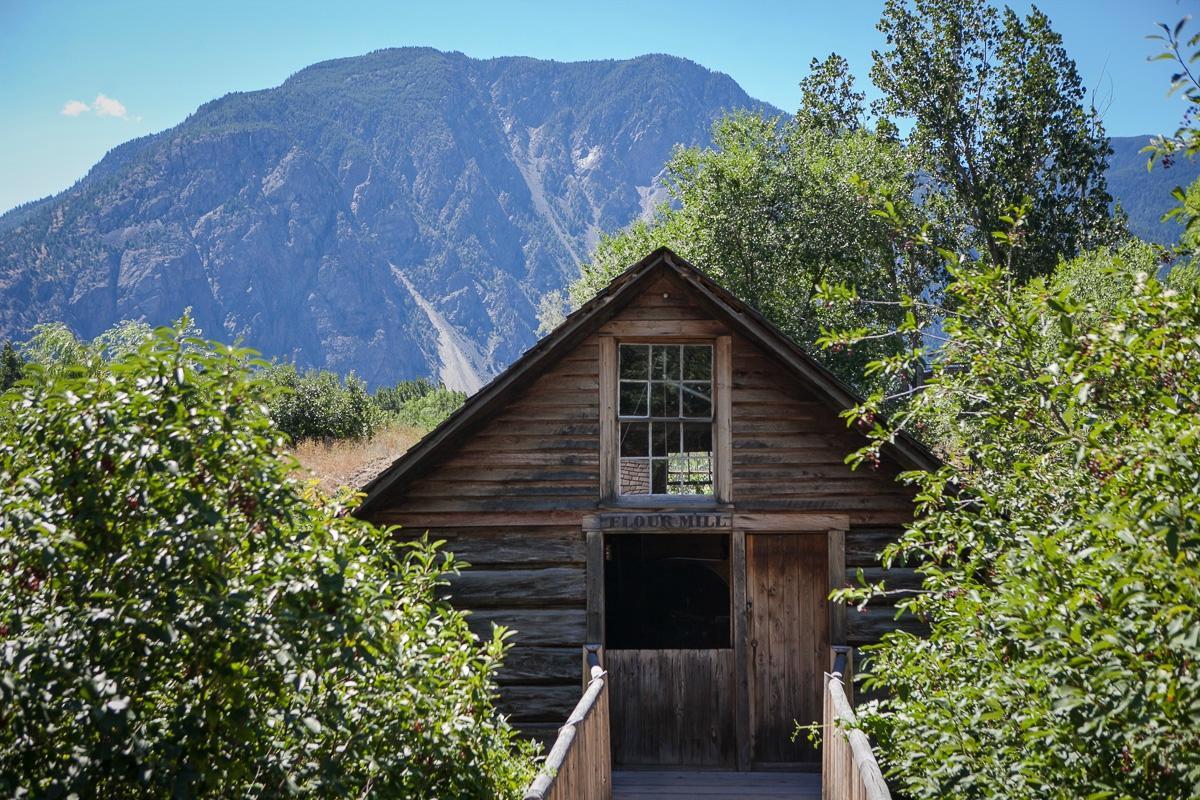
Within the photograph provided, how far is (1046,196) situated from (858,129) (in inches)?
290

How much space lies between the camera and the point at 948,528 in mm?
5516

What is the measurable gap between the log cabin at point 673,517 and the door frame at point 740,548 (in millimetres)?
16

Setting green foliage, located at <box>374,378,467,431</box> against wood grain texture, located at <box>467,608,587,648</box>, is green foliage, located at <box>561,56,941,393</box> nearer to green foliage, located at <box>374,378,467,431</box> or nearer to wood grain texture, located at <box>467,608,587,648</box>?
green foliage, located at <box>374,378,467,431</box>

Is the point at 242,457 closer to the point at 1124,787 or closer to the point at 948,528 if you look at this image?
the point at 1124,787

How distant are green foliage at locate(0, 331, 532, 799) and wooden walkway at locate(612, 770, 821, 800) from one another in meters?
6.72

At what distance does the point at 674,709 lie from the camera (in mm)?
11203

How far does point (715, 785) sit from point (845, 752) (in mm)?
3452

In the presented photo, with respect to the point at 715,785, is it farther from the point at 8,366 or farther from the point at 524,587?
the point at 8,366

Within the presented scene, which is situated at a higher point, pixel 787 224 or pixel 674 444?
pixel 787 224

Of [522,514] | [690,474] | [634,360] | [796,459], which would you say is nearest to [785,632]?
[796,459]

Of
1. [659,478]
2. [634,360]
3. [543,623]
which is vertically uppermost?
[634,360]

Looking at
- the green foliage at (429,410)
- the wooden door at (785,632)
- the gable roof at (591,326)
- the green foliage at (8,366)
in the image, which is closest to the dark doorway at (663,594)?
the wooden door at (785,632)

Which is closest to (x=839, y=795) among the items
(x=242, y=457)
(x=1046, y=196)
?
(x=242, y=457)

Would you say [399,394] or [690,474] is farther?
[399,394]
